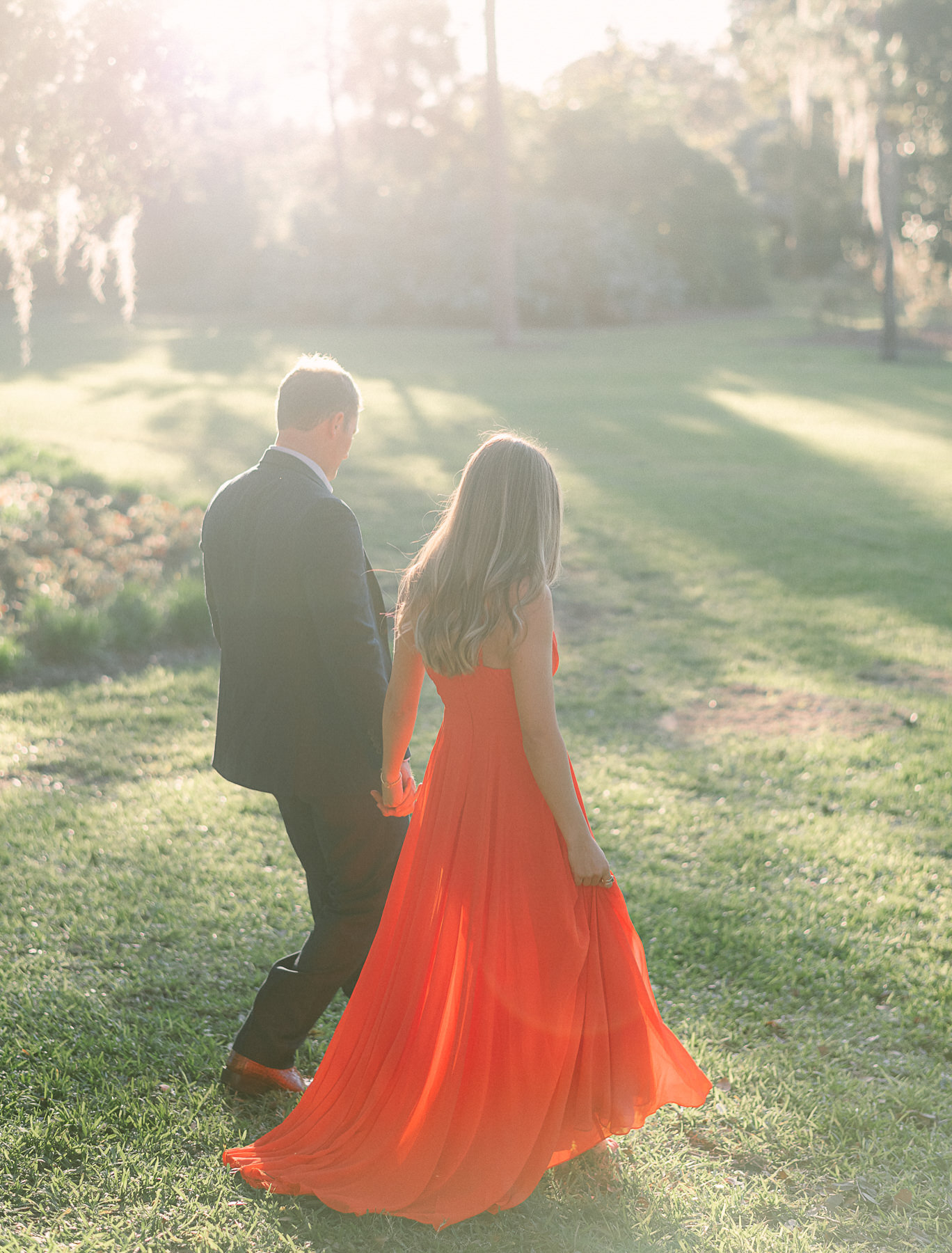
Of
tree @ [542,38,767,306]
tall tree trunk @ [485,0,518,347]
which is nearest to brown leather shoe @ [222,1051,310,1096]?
tall tree trunk @ [485,0,518,347]

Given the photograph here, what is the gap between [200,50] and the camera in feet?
27.1

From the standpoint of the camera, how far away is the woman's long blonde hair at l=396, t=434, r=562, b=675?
2.62 metres

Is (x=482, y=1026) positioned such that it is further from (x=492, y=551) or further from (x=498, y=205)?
(x=498, y=205)

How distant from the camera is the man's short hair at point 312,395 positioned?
3.01 metres

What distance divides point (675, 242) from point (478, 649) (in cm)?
4175

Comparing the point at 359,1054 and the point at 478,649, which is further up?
the point at 478,649

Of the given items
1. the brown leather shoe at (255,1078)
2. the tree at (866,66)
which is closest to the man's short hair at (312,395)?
the brown leather shoe at (255,1078)

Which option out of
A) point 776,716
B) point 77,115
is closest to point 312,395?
point 776,716

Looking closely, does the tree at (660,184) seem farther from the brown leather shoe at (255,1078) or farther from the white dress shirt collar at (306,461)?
the brown leather shoe at (255,1078)

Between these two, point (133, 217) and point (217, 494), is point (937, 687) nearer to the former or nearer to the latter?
point (217, 494)

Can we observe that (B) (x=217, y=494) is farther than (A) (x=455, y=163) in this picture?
No

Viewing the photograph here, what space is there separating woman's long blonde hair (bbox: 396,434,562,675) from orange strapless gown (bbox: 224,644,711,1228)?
0.49 feet

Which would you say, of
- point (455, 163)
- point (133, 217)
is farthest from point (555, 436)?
point (455, 163)

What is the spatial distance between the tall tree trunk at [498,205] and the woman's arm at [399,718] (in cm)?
2717
